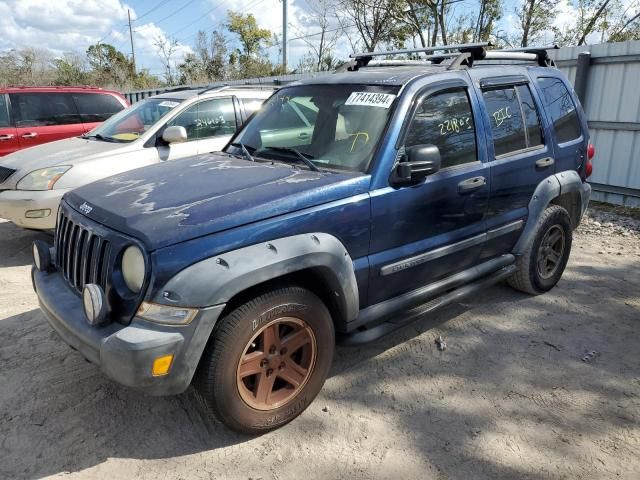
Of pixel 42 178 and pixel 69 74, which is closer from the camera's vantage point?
pixel 42 178

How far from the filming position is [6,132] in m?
8.12

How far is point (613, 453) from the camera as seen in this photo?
270 cm

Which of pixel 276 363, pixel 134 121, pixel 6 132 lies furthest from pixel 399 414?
pixel 6 132

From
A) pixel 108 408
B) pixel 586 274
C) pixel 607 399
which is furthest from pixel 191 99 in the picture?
pixel 607 399

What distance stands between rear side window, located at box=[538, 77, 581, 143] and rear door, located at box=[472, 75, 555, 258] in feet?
0.68

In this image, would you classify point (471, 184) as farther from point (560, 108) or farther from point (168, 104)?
point (168, 104)

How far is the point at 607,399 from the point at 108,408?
303 centimetres

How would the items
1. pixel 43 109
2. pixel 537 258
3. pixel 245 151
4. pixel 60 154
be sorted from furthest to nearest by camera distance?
1. pixel 43 109
2. pixel 60 154
3. pixel 537 258
4. pixel 245 151

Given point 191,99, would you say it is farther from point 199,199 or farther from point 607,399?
point 607,399

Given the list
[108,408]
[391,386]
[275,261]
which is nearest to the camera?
[275,261]

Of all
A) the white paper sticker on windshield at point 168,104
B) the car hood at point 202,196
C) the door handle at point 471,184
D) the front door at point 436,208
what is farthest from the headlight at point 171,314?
the white paper sticker on windshield at point 168,104

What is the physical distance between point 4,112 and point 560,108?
820 centimetres

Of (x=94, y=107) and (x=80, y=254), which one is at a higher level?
(x=94, y=107)

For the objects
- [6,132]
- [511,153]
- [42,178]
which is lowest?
[42,178]
